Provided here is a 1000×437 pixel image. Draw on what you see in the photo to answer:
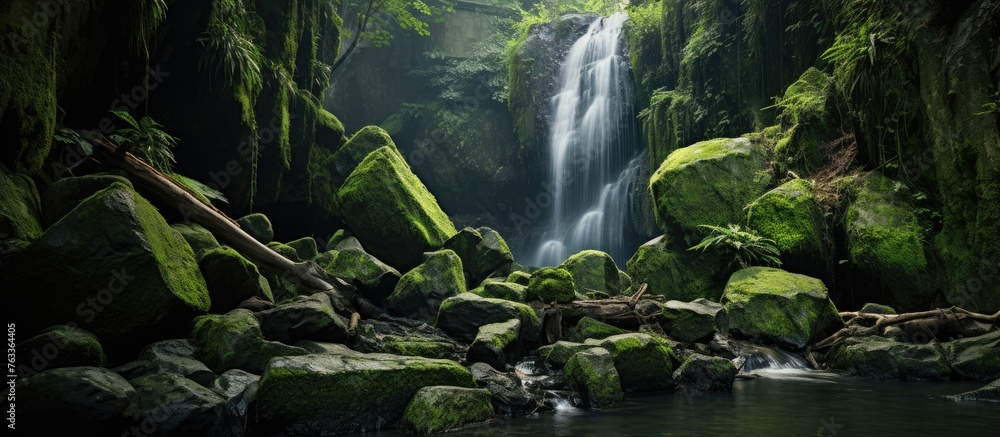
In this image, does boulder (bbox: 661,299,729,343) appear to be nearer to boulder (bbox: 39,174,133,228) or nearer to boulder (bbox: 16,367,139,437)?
boulder (bbox: 16,367,139,437)

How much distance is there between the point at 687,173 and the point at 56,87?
1074 cm

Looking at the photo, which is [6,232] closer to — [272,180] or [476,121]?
[272,180]

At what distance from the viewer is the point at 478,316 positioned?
8.42 meters

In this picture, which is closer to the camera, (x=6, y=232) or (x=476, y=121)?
(x=6, y=232)

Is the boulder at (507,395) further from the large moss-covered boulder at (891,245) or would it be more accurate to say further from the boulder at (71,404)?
the large moss-covered boulder at (891,245)

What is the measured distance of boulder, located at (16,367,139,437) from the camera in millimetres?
3932

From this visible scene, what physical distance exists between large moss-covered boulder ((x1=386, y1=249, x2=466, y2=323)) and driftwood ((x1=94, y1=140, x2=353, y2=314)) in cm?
126

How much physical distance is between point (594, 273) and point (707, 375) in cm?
550

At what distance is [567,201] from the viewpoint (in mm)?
21125

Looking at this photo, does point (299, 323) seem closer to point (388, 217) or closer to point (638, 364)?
point (638, 364)

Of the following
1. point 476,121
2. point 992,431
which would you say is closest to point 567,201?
point 476,121

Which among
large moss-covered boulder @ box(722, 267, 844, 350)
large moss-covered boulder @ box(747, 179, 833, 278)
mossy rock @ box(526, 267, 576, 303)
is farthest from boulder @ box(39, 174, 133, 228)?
large moss-covered boulder @ box(747, 179, 833, 278)

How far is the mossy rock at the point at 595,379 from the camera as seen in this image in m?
6.02

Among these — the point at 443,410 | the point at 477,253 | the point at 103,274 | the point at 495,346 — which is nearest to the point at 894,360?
the point at 495,346
